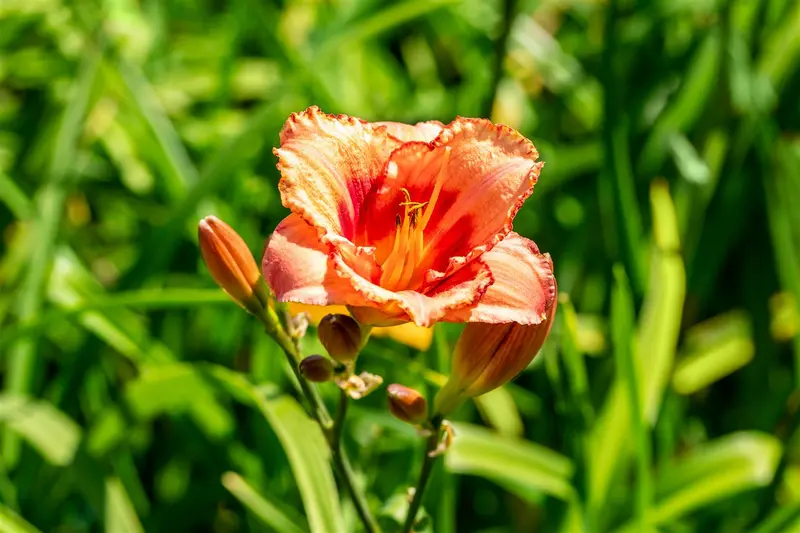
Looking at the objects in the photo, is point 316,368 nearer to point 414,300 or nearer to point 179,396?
point 414,300

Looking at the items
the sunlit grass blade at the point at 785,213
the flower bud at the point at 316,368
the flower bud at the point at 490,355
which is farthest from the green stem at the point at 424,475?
the sunlit grass blade at the point at 785,213

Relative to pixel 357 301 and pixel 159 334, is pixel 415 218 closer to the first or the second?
pixel 357 301

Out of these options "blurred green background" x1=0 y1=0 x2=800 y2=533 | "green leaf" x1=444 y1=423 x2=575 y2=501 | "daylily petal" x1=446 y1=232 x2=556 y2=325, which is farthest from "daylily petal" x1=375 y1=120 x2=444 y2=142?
"green leaf" x1=444 y1=423 x2=575 y2=501

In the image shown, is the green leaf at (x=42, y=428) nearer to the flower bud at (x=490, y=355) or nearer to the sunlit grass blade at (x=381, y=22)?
the flower bud at (x=490, y=355)

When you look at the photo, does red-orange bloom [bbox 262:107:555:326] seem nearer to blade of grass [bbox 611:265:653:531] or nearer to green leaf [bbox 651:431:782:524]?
blade of grass [bbox 611:265:653:531]

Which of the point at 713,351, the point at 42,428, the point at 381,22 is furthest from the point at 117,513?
the point at 713,351

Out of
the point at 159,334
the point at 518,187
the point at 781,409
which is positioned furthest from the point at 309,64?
the point at 781,409
